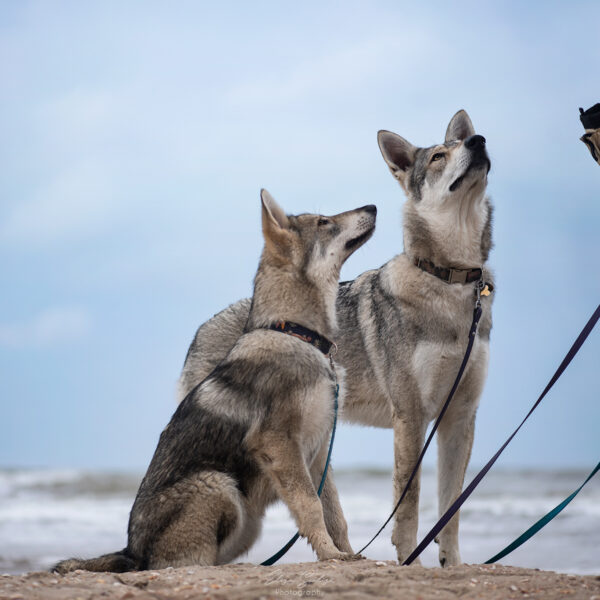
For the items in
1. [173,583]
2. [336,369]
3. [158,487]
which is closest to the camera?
[173,583]

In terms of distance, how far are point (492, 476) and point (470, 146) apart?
61.3ft

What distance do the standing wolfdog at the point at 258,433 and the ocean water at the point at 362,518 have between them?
783 millimetres

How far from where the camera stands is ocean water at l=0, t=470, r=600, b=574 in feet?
33.0

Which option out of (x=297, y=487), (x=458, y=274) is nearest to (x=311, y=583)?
(x=297, y=487)

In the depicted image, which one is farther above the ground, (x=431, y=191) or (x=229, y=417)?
(x=431, y=191)

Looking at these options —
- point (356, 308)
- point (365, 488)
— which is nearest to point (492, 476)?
point (365, 488)

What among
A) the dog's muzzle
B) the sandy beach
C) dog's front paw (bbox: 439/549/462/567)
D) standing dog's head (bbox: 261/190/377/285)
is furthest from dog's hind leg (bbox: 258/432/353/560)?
the dog's muzzle

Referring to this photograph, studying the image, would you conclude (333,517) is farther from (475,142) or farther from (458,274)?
(475,142)

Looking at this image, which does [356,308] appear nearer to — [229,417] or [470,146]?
[470,146]

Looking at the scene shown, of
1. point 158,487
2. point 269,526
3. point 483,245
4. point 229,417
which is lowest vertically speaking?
point 269,526

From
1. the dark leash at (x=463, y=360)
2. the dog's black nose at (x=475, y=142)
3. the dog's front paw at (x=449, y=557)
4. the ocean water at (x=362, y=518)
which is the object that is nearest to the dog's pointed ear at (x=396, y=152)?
the dog's black nose at (x=475, y=142)

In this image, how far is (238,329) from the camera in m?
6.47

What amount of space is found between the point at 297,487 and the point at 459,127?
373 centimetres

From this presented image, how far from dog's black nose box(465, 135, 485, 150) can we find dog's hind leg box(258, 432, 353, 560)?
270cm
